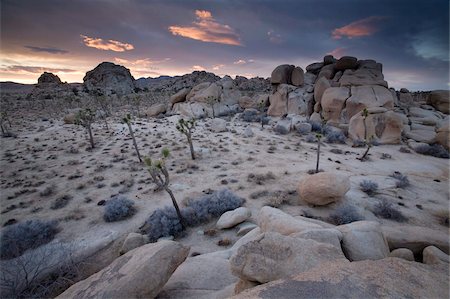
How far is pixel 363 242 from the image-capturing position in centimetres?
571

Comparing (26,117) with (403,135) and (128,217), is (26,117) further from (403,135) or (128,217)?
(403,135)

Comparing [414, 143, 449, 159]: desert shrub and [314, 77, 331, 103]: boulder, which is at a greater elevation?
[314, 77, 331, 103]: boulder

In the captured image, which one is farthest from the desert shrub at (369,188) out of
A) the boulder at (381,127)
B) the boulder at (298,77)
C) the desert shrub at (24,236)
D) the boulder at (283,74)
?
the boulder at (283,74)

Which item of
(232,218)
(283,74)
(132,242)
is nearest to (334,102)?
(283,74)

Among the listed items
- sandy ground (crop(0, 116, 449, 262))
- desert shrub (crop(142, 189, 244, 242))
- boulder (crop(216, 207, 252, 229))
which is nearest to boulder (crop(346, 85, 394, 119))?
sandy ground (crop(0, 116, 449, 262))

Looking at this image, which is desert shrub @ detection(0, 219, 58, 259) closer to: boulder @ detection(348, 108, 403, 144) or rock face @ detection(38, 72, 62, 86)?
boulder @ detection(348, 108, 403, 144)

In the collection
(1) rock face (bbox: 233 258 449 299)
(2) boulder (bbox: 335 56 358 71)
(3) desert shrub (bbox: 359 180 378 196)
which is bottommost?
(3) desert shrub (bbox: 359 180 378 196)

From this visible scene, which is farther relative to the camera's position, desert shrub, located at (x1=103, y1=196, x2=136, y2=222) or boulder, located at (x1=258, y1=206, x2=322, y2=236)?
desert shrub, located at (x1=103, y1=196, x2=136, y2=222)

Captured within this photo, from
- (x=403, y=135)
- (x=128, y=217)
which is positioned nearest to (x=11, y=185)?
(x=128, y=217)

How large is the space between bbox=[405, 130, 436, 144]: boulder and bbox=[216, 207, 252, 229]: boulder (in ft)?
79.4

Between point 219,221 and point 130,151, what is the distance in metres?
15.0

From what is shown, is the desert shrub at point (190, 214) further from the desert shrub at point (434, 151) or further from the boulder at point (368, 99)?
the boulder at point (368, 99)

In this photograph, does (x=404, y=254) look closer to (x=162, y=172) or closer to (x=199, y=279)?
(x=199, y=279)

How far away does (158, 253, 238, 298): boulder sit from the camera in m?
5.44
